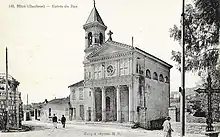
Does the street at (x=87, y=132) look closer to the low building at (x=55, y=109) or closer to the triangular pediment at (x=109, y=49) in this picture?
the low building at (x=55, y=109)

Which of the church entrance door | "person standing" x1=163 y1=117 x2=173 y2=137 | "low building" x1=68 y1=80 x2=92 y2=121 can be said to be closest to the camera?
"person standing" x1=163 y1=117 x2=173 y2=137

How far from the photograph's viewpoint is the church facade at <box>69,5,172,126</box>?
6.51 ft

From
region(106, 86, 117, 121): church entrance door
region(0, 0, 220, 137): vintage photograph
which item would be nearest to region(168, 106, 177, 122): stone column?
region(0, 0, 220, 137): vintage photograph

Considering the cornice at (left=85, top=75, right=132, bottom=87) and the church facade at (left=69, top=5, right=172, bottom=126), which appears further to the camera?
the cornice at (left=85, top=75, right=132, bottom=87)

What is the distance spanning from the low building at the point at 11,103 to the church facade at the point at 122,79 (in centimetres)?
32

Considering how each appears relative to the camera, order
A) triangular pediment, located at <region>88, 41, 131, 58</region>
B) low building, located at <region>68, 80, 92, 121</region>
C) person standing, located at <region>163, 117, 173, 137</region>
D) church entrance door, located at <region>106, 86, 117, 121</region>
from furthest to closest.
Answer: church entrance door, located at <region>106, 86, 117, 121</region> → triangular pediment, located at <region>88, 41, 131, 58</region> → low building, located at <region>68, 80, 92, 121</region> → person standing, located at <region>163, 117, 173, 137</region>

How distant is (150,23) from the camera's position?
193cm

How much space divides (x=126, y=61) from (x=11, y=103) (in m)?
0.74

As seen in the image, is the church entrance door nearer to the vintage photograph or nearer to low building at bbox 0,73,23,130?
the vintage photograph

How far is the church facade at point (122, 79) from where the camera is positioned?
1.99 m

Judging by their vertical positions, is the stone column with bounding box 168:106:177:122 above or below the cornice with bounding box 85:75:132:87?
below

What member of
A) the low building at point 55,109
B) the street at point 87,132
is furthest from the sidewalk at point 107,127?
the low building at point 55,109

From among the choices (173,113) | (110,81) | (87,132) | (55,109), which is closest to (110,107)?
(110,81)

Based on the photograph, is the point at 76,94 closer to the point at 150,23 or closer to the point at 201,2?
the point at 150,23
